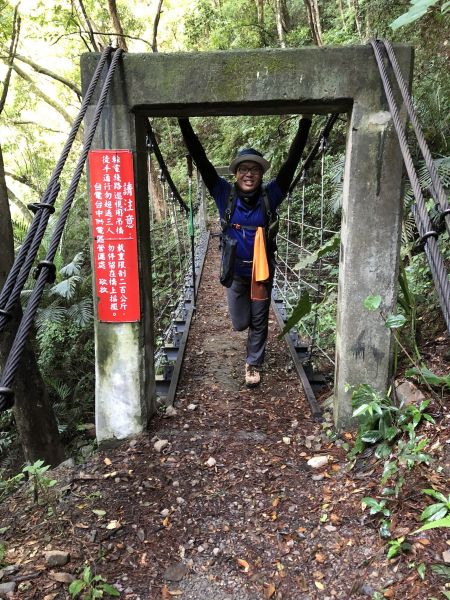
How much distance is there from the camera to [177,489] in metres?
2.02

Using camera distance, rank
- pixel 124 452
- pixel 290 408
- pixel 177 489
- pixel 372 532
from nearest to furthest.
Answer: pixel 372 532
pixel 177 489
pixel 124 452
pixel 290 408

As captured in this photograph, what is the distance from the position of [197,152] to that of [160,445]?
5.62ft

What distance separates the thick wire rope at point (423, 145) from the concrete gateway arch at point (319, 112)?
0.29ft

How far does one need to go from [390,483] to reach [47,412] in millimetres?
3060

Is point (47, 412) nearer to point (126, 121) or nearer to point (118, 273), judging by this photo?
point (118, 273)

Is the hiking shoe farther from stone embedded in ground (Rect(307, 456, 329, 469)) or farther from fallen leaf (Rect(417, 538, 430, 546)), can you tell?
fallen leaf (Rect(417, 538, 430, 546))

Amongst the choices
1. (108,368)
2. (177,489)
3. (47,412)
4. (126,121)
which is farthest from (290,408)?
(47,412)

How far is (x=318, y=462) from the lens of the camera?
2.17 meters

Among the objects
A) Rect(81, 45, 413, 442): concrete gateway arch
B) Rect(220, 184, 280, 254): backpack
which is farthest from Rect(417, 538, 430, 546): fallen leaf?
Rect(220, 184, 280, 254): backpack

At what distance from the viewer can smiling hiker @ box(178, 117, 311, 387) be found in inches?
104

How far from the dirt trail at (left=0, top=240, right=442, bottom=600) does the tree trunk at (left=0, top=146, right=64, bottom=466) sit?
1.66 metres

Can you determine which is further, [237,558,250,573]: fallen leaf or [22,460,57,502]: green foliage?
[22,460,57,502]: green foliage

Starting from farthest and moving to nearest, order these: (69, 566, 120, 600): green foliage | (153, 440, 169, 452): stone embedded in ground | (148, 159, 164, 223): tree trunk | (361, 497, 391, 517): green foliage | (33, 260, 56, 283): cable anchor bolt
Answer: (148, 159, 164, 223): tree trunk → (153, 440, 169, 452): stone embedded in ground → (361, 497, 391, 517): green foliage → (69, 566, 120, 600): green foliage → (33, 260, 56, 283): cable anchor bolt

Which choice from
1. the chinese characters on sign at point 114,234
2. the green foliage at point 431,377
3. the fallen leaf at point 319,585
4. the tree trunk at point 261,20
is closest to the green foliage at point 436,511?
the fallen leaf at point 319,585
